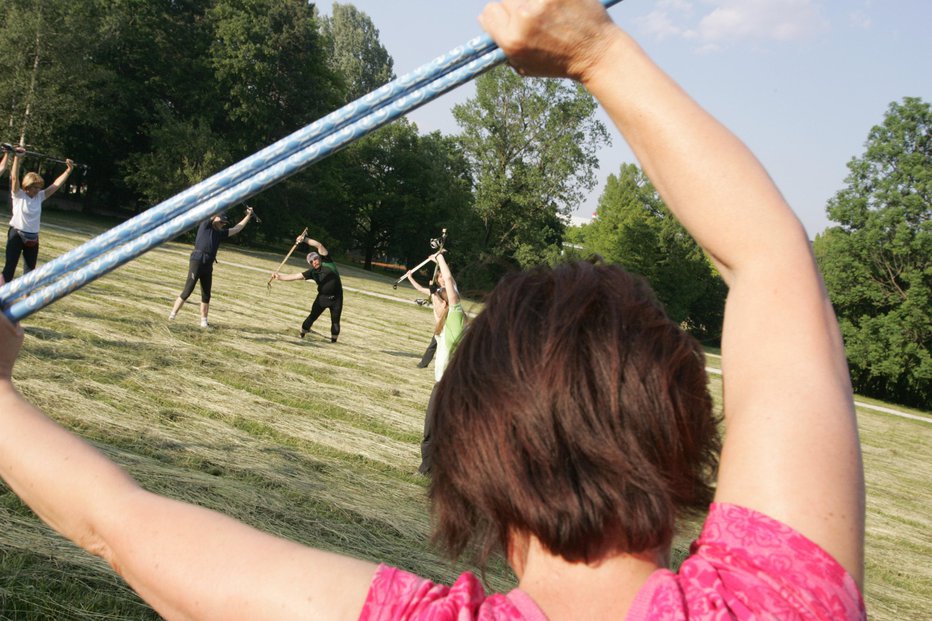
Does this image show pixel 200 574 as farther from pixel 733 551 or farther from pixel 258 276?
pixel 258 276

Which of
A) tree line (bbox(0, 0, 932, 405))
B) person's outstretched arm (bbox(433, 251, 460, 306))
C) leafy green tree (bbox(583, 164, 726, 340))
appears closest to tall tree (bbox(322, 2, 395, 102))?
tree line (bbox(0, 0, 932, 405))

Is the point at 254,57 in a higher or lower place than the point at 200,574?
higher

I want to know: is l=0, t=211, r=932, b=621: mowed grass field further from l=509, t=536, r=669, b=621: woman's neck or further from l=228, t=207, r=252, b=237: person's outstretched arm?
l=228, t=207, r=252, b=237: person's outstretched arm

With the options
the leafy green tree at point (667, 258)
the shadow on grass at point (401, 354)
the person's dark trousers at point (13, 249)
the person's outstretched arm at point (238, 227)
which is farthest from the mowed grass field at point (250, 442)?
the leafy green tree at point (667, 258)

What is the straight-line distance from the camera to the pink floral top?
0.82 meters

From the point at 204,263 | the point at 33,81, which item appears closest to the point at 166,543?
the point at 204,263

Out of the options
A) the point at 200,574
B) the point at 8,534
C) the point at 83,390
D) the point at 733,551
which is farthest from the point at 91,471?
the point at 83,390

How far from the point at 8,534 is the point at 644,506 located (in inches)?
154

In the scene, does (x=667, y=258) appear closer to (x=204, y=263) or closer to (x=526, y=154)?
(x=526, y=154)

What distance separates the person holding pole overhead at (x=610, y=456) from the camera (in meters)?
0.87

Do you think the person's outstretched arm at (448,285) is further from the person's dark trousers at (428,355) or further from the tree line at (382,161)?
the tree line at (382,161)

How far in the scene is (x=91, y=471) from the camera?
1.04m

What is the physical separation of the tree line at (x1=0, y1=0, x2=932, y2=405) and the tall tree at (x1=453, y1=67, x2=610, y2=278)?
0.12 metres

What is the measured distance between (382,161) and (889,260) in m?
32.5
